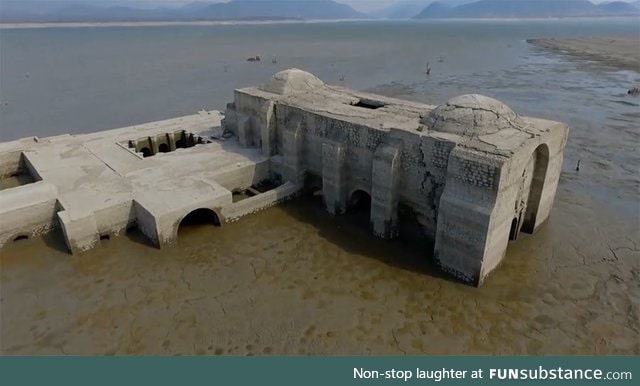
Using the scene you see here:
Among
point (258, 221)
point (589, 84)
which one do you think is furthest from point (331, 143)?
point (589, 84)

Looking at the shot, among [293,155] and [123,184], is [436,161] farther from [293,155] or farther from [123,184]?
[123,184]

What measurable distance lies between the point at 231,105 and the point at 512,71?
42.5m

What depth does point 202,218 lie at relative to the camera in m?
16.1

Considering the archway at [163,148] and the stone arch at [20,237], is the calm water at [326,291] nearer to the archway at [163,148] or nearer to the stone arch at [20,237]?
the stone arch at [20,237]

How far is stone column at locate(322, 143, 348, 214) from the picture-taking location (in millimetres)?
15352

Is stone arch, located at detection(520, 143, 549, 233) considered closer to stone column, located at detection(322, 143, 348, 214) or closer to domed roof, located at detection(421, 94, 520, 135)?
domed roof, located at detection(421, 94, 520, 135)

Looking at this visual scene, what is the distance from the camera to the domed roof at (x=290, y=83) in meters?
18.9

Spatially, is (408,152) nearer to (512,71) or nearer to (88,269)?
(88,269)

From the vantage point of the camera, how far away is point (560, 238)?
14789 mm

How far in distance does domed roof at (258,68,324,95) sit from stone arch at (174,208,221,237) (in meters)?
6.50

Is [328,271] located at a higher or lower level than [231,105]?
lower

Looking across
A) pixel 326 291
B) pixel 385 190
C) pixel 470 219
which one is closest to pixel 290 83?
pixel 385 190

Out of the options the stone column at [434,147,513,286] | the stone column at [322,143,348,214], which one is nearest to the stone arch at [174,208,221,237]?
the stone column at [322,143,348,214]

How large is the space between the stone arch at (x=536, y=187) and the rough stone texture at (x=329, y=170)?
0.04m
